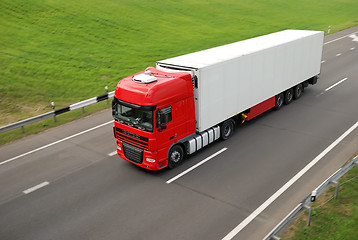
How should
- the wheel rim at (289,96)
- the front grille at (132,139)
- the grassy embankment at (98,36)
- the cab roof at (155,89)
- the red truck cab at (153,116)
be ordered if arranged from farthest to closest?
the grassy embankment at (98,36), the wheel rim at (289,96), the front grille at (132,139), the red truck cab at (153,116), the cab roof at (155,89)

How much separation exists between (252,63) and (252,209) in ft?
22.4

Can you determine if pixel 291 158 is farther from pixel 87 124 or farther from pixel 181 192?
pixel 87 124

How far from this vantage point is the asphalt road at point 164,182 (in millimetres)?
10234

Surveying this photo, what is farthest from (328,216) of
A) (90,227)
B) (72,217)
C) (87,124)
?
(87,124)

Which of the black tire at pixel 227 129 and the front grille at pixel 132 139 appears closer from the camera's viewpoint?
the front grille at pixel 132 139

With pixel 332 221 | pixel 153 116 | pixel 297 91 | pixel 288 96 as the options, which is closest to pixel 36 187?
pixel 153 116

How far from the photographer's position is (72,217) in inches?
421

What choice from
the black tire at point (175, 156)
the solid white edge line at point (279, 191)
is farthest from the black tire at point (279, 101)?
the black tire at point (175, 156)

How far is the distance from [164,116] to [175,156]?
6.64 feet

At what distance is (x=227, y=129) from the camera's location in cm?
1528

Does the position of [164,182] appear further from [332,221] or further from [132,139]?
[332,221]

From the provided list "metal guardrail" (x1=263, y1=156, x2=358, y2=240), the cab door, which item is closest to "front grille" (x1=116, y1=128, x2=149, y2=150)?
the cab door

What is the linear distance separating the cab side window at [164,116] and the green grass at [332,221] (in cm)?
507

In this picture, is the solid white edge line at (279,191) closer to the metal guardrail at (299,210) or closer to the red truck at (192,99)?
the metal guardrail at (299,210)
